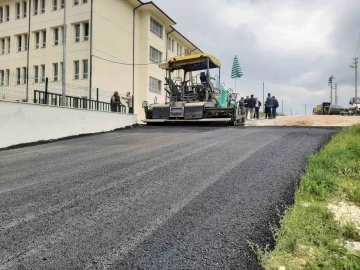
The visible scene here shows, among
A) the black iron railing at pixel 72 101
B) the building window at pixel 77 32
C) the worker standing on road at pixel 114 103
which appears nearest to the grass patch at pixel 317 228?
the black iron railing at pixel 72 101

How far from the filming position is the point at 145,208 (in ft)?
13.9

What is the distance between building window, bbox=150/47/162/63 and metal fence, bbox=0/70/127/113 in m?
14.1

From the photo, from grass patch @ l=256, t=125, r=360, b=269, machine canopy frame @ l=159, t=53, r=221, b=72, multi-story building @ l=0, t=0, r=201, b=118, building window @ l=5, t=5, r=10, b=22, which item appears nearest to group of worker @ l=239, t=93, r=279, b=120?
multi-story building @ l=0, t=0, r=201, b=118

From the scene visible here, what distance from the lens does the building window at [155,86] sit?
1272 inches

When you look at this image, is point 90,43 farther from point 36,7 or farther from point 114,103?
point 114,103

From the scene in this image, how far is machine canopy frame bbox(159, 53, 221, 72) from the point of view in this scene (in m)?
15.4

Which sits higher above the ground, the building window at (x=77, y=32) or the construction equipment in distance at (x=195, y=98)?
the building window at (x=77, y=32)

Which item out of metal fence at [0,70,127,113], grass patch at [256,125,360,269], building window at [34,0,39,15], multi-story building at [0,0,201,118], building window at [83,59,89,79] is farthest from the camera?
building window at [34,0,39,15]

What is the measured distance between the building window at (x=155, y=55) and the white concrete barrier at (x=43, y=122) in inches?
690

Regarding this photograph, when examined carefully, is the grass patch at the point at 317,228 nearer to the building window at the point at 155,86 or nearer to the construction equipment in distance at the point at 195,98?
the construction equipment in distance at the point at 195,98

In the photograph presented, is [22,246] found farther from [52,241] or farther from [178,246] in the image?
[178,246]

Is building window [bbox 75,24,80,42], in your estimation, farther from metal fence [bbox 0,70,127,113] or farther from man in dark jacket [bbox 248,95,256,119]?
man in dark jacket [bbox 248,95,256,119]

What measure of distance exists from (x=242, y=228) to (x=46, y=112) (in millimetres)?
11122

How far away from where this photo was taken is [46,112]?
12852 mm
